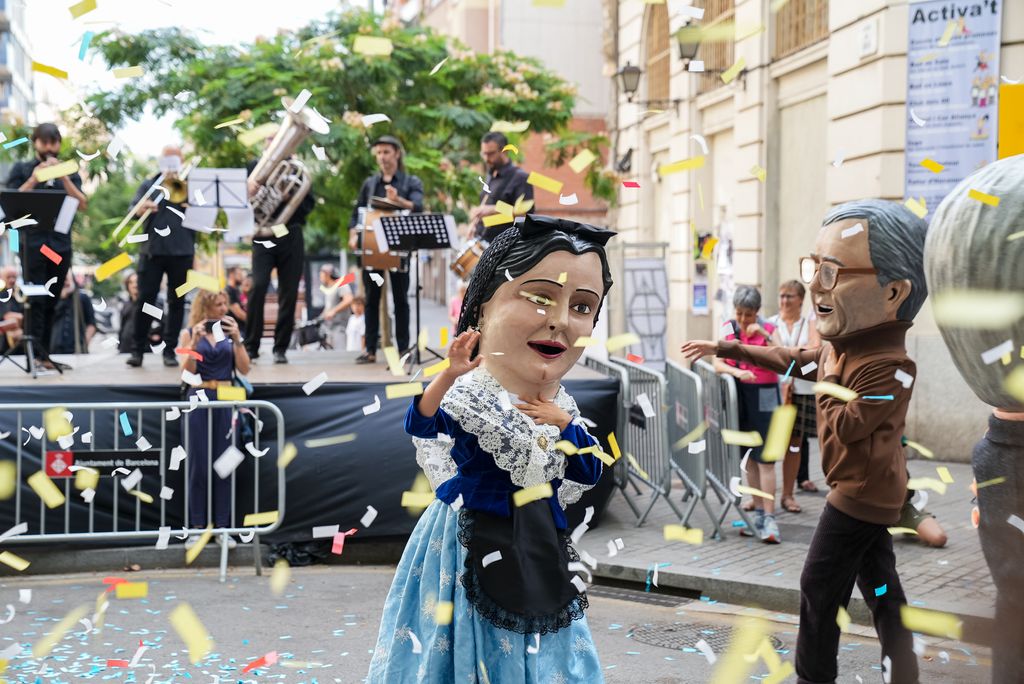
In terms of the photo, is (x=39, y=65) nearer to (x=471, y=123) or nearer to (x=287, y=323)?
(x=287, y=323)

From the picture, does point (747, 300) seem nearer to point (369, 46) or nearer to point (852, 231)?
point (852, 231)

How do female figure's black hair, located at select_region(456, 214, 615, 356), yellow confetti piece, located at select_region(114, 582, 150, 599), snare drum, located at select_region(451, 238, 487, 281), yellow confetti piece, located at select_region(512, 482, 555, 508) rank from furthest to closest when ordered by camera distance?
snare drum, located at select_region(451, 238, 487, 281), yellow confetti piece, located at select_region(114, 582, 150, 599), female figure's black hair, located at select_region(456, 214, 615, 356), yellow confetti piece, located at select_region(512, 482, 555, 508)

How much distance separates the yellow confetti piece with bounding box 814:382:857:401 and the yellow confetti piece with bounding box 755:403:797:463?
140 inches

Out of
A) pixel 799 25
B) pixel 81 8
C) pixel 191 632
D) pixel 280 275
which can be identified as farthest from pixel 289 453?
pixel 799 25

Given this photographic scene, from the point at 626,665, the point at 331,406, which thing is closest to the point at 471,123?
the point at 331,406

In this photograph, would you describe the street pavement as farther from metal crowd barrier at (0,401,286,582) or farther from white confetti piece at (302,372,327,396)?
white confetti piece at (302,372,327,396)

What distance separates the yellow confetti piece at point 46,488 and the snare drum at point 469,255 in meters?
3.48

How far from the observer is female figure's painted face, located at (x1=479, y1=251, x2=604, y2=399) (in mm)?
3938

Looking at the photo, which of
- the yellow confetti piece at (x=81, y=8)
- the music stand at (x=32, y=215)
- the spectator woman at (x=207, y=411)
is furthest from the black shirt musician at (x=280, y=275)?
the yellow confetti piece at (x=81, y=8)

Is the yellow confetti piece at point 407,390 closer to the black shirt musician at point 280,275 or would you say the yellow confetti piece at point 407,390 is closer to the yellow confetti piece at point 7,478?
the yellow confetti piece at point 7,478

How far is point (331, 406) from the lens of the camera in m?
8.41

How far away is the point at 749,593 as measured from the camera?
23.0 feet

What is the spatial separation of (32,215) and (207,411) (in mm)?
2381

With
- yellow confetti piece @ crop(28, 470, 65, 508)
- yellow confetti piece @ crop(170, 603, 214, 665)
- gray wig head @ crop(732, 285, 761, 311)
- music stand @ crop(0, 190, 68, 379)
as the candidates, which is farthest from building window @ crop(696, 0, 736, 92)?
yellow confetti piece @ crop(170, 603, 214, 665)
